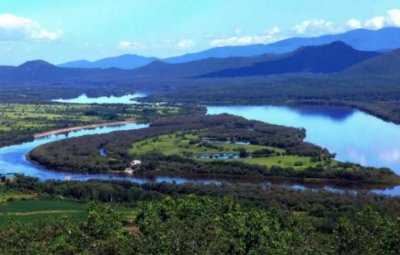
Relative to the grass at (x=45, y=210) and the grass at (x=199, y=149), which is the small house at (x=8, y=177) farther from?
the grass at (x=199, y=149)

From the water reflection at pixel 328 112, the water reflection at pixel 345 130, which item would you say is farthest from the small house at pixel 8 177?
the water reflection at pixel 328 112

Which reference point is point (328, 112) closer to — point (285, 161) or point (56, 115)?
point (56, 115)

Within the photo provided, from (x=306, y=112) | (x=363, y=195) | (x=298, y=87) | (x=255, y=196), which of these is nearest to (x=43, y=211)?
(x=255, y=196)

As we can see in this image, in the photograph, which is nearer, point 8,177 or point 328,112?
point 8,177

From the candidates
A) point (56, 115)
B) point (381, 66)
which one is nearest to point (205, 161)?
point (56, 115)

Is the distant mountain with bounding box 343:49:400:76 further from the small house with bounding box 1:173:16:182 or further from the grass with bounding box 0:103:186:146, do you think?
the small house with bounding box 1:173:16:182

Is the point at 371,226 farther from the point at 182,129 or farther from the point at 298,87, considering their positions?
the point at 298,87

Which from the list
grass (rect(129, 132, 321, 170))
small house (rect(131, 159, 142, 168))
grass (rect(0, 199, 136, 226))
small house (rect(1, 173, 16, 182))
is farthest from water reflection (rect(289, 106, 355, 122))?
grass (rect(0, 199, 136, 226))
